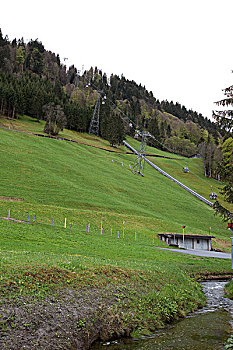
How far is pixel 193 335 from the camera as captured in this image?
471 inches

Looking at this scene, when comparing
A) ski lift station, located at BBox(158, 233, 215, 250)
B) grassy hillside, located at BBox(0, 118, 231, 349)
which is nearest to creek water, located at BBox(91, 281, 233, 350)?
grassy hillside, located at BBox(0, 118, 231, 349)

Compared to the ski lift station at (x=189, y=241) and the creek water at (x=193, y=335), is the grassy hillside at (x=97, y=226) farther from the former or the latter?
the ski lift station at (x=189, y=241)

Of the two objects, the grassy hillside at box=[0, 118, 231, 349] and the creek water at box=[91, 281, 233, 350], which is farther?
the grassy hillside at box=[0, 118, 231, 349]

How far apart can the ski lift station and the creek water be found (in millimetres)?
29351

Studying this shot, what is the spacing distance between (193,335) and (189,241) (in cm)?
3714

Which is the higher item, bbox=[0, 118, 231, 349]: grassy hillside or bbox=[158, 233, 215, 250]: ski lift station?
bbox=[0, 118, 231, 349]: grassy hillside

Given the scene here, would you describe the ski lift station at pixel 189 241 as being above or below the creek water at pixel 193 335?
below

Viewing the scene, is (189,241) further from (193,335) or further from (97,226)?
(193,335)

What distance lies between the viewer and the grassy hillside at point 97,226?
13258mm

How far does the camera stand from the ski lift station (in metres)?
45.3

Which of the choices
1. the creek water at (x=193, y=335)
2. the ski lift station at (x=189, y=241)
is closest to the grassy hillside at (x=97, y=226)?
the creek water at (x=193, y=335)

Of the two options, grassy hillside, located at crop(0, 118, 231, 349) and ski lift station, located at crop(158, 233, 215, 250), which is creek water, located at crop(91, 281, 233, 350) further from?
ski lift station, located at crop(158, 233, 215, 250)

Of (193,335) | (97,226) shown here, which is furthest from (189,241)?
(193,335)

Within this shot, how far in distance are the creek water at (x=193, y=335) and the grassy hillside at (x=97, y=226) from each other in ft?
2.21
